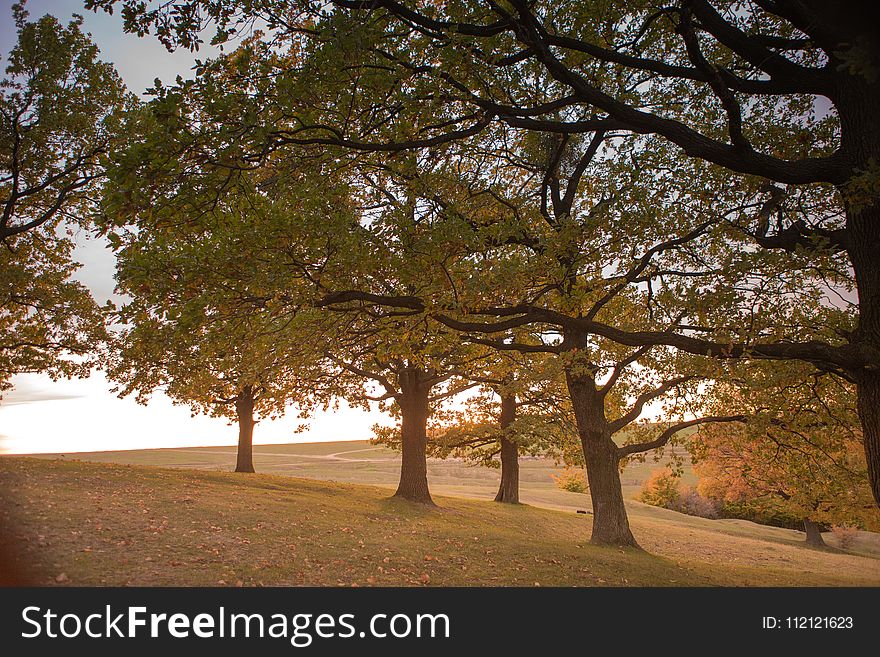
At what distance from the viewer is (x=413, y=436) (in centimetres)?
2483

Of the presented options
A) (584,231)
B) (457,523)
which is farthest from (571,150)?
(457,523)

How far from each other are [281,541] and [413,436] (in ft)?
37.3

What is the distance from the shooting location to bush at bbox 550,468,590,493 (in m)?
55.7

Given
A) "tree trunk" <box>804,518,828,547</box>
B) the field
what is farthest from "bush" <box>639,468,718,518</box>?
the field

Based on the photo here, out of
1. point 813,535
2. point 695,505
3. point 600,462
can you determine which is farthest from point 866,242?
point 695,505

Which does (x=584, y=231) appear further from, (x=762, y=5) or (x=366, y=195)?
(x=366, y=195)

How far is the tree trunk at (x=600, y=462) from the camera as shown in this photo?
57.6ft

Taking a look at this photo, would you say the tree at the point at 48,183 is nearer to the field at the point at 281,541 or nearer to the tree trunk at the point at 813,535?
the field at the point at 281,541

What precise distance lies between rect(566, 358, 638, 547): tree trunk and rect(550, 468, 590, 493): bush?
38.5 m

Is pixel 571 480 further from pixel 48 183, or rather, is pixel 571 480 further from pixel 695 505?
pixel 48 183

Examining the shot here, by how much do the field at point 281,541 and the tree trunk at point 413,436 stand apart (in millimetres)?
1704

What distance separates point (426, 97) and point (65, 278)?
76.1 feet

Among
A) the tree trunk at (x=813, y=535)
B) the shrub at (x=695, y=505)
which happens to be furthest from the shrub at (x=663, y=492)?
the tree trunk at (x=813, y=535)

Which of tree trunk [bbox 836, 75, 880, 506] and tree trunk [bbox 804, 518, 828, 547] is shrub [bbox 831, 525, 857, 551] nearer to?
tree trunk [bbox 804, 518, 828, 547]
